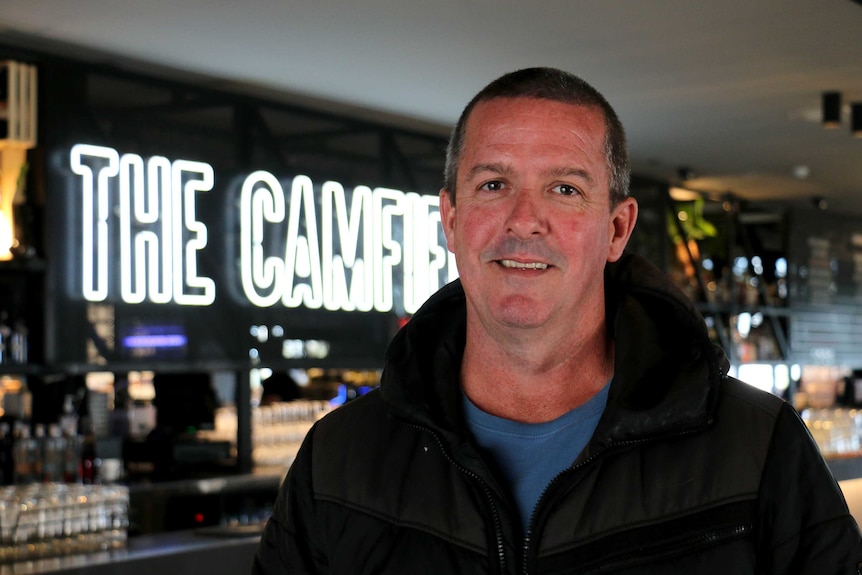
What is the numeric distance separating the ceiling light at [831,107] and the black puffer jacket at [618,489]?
180 inches

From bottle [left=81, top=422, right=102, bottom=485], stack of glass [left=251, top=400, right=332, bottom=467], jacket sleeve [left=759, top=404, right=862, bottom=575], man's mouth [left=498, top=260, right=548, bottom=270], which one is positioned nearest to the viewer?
jacket sleeve [left=759, top=404, right=862, bottom=575]

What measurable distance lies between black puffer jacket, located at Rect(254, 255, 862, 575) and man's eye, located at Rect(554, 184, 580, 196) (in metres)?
0.20

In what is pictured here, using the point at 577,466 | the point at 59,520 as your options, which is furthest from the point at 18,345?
the point at 577,466

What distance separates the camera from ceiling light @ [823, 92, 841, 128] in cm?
595

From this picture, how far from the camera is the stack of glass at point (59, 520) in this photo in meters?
4.29

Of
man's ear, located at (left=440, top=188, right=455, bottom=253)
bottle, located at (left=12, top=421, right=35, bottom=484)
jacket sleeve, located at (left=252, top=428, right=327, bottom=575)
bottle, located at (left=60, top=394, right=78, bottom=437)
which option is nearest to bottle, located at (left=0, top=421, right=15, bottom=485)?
bottle, located at (left=12, top=421, right=35, bottom=484)

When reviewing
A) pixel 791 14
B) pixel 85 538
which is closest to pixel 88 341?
pixel 85 538

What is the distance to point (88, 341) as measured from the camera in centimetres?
526

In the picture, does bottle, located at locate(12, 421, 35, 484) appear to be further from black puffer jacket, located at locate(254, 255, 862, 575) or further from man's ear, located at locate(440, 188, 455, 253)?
man's ear, located at locate(440, 188, 455, 253)

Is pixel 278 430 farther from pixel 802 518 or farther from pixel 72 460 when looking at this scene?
pixel 802 518

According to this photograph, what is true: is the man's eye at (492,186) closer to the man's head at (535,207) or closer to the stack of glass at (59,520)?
the man's head at (535,207)

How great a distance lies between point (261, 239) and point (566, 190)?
4436mm

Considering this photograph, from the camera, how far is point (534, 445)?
5.33 ft

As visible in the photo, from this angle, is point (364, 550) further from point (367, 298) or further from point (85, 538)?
point (367, 298)
